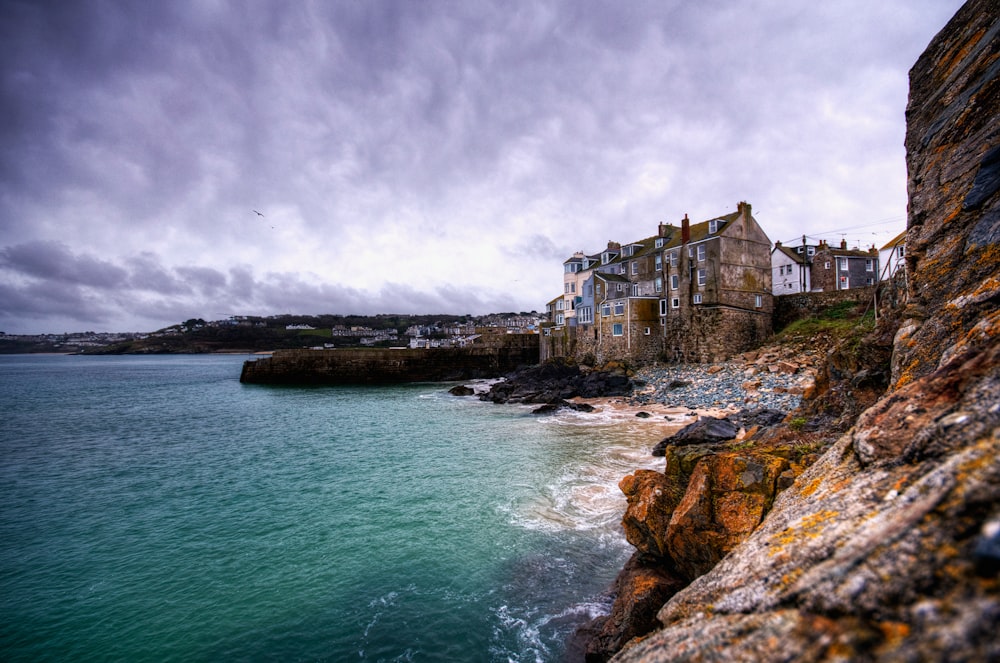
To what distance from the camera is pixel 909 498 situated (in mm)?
2459

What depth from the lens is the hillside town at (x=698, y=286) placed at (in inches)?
1575

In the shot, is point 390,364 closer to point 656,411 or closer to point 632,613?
point 656,411

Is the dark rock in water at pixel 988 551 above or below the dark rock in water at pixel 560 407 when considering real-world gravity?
above

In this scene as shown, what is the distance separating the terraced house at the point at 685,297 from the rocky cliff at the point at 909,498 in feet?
113

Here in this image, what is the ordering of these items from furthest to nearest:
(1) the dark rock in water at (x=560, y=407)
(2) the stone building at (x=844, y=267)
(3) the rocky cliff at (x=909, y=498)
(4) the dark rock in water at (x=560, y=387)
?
(2) the stone building at (x=844, y=267)
(4) the dark rock in water at (x=560, y=387)
(1) the dark rock in water at (x=560, y=407)
(3) the rocky cliff at (x=909, y=498)

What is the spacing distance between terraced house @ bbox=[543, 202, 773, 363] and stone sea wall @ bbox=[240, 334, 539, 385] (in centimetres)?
1548

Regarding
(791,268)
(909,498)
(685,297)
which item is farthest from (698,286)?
(909,498)

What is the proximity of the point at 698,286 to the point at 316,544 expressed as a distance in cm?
3777

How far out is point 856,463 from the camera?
3.56 metres

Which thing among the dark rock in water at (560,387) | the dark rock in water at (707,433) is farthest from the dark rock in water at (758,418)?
the dark rock in water at (560,387)

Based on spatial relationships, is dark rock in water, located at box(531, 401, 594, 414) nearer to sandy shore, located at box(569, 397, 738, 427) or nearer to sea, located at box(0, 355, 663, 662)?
sandy shore, located at box(569, 397, 738, 427)

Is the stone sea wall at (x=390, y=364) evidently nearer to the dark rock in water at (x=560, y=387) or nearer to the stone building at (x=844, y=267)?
the dark rock in water at (x=560, y=387)

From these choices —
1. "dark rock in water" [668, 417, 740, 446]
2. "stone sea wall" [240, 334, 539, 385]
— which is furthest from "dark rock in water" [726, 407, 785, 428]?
"stone sea wall" [240, 334, 539, 385]

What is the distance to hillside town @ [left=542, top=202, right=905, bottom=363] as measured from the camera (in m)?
40.0
